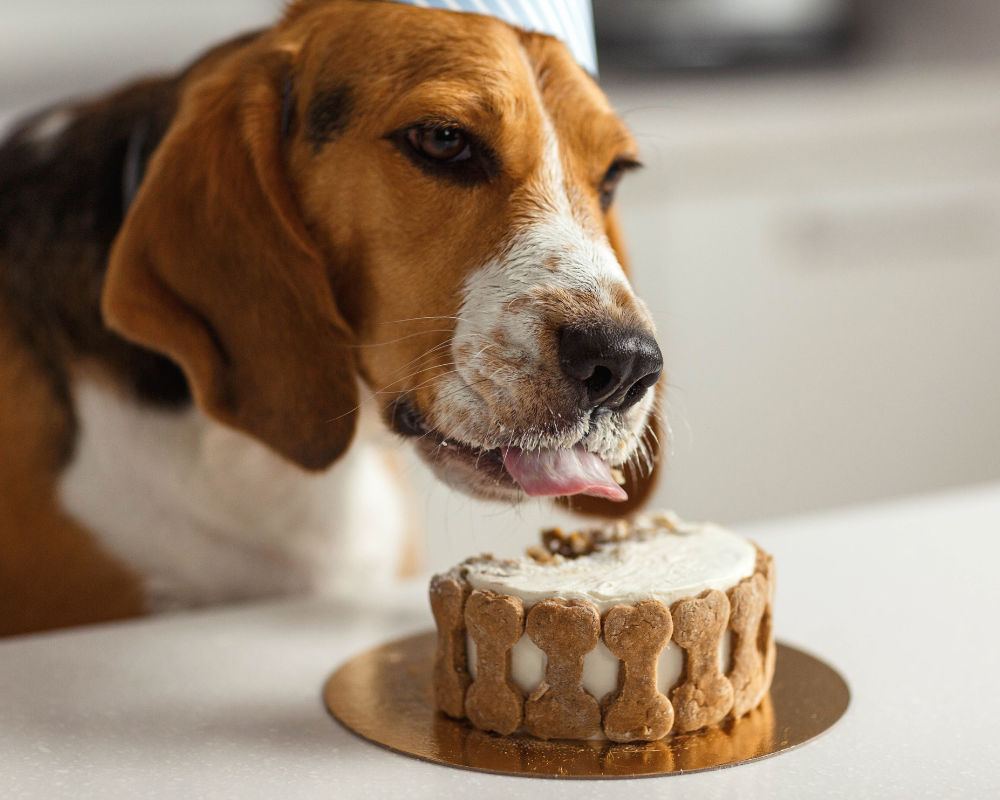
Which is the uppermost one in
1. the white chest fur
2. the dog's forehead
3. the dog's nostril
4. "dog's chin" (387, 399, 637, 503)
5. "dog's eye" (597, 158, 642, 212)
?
the dog's forehead

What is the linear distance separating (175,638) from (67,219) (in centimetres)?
58

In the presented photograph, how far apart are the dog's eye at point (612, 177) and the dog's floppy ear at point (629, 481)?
0.06 m

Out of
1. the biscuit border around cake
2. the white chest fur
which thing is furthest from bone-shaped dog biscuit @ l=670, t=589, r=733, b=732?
the white chest fur

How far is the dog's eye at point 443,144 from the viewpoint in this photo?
3.75ft

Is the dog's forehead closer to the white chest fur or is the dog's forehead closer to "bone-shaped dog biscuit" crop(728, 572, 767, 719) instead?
the white chest fur

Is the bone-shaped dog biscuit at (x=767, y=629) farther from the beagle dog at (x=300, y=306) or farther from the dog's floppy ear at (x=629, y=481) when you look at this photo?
the dog's floppy ear at (x=629, y=481)

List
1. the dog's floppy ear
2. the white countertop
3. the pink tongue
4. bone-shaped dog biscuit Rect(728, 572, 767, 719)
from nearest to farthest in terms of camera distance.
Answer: the white countertop → bone-shaped dog biscuit Rect(728, 572, 767, 719) → the pink tongue → the dog's floppy ear

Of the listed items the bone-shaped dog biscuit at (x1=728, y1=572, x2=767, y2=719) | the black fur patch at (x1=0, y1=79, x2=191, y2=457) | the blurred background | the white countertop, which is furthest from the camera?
the blurred background

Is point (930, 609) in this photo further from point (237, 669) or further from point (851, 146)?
point (851, 146)

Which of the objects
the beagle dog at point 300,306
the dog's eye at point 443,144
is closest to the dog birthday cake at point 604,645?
the beagle dog at point 300,306

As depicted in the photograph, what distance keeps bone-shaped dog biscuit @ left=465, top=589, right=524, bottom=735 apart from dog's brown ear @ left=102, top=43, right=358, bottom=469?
1.19 ft

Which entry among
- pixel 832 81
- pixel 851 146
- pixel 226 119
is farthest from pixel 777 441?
pixel 226 119

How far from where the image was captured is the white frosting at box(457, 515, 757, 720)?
0.89 metres

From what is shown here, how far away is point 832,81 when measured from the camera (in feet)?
12.5
